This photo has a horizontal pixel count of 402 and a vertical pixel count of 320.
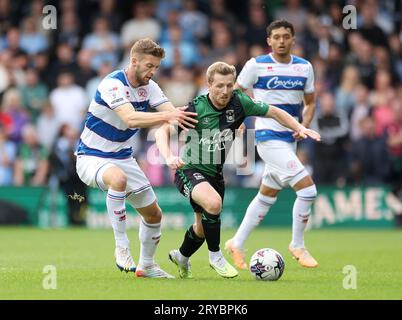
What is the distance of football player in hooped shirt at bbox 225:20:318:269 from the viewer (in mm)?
12047

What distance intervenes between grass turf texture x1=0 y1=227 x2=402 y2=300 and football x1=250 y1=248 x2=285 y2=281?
0.14m

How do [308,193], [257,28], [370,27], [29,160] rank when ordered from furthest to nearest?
[370,27]
[257,28]
[29,160]
[308,193]

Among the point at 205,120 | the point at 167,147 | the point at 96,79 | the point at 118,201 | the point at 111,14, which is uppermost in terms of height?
the point at 111,14

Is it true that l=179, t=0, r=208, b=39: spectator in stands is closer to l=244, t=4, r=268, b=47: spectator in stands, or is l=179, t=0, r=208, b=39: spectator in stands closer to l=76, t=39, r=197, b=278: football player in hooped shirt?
l=244, t=4, r=268, b=47: spectator in stands

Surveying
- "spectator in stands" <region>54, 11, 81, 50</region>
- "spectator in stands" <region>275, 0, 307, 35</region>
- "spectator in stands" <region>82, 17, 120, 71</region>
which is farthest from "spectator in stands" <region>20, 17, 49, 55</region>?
"spectator in stands" <region>275, 0, 307, 35</region>

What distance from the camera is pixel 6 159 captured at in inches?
787

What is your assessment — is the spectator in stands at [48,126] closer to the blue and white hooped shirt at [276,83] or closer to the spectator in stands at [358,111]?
the spectator in stands at [358,111]

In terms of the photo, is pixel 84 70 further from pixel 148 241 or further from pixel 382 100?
pixel 148 241

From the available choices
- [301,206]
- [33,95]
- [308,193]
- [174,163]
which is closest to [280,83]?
[308,193]

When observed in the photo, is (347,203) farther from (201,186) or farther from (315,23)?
(201,186)

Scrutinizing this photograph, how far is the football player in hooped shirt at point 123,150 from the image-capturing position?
32.8ft

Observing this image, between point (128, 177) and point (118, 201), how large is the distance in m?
0.39
